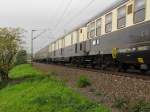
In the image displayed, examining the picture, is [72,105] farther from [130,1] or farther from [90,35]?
[90,35]

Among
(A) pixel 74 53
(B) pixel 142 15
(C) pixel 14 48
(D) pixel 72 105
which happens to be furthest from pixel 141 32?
(C) pixel 14 48

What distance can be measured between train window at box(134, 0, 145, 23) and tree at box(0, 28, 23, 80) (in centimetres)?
2315

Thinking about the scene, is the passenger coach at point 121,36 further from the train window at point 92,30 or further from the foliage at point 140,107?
the foliage at point 140,107

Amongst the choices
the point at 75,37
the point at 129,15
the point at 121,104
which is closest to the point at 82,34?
the point at 75,37

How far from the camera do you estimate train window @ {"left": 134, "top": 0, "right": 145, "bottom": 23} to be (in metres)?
16.9

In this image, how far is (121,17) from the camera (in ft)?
65.8

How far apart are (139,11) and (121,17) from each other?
270 centimetres

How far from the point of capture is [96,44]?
26.0 m

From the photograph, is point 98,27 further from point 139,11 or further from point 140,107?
point 140,107

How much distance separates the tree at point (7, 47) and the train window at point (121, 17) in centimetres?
2054

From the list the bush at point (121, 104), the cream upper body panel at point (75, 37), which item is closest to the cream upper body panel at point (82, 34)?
the cream upper body panel at point (75, 37)

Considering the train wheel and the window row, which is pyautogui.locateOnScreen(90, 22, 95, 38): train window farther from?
the train wheel

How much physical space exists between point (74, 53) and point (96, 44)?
10.8 meters

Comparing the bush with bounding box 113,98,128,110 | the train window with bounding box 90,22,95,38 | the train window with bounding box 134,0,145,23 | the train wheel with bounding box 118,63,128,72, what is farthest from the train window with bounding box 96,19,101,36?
the bush with bounding box 113,98,128,110
